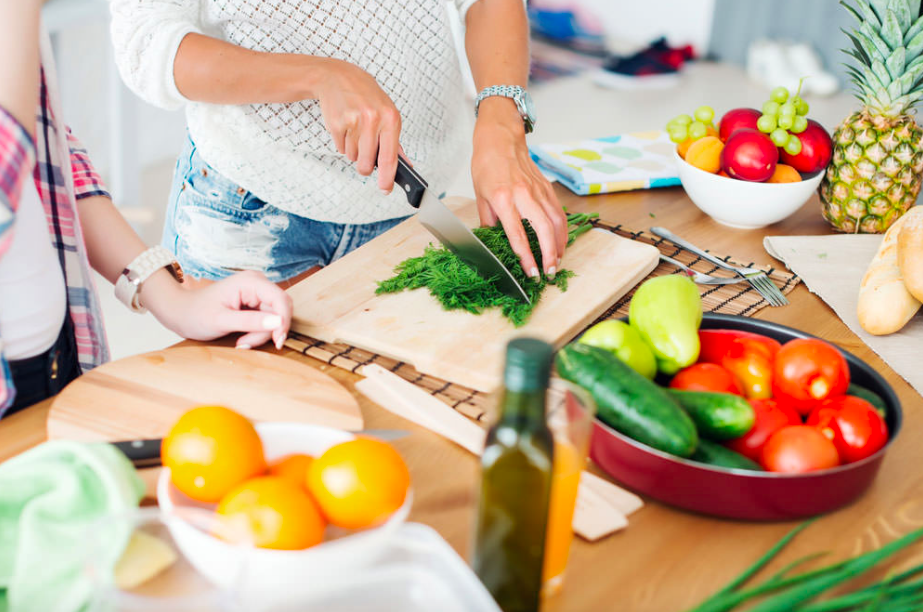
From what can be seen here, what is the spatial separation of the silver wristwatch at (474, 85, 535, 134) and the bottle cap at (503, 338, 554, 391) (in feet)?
3.35

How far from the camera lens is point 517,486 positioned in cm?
61

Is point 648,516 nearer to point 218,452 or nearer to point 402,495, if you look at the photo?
point 402,495

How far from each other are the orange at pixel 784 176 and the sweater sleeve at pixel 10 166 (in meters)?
1.19

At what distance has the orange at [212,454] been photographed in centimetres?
71

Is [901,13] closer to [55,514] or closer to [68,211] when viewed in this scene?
[68,211]

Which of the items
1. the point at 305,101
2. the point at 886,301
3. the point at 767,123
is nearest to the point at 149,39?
the point at 305,101

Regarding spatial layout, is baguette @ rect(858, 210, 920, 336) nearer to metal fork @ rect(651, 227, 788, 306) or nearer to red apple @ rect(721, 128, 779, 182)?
metal fork @ rect(651, 227, 788, 306)

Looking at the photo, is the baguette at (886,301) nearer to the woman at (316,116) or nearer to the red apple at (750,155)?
the red apple at (750,155)

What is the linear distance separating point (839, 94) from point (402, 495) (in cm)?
501

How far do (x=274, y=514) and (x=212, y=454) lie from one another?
10 cm

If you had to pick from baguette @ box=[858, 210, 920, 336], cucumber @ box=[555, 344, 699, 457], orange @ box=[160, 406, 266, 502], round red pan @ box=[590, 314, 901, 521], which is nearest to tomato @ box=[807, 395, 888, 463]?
round red pan @ box=[590, 314, 901, 521]

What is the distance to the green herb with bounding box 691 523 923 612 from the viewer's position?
72cm

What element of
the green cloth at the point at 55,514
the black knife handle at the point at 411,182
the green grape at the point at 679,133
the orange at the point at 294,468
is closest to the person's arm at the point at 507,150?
the black knife handle at the point at 411,182

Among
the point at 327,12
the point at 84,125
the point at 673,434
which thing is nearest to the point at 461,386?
the point at 673,434
